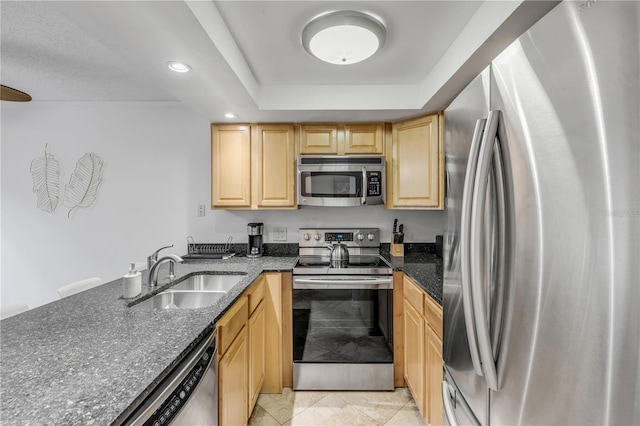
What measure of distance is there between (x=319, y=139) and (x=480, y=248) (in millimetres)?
2004

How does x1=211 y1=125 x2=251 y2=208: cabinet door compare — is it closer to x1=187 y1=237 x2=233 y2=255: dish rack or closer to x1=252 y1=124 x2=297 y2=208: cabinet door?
x1=252 y1=124 x2=297 y2=208: cabinet door

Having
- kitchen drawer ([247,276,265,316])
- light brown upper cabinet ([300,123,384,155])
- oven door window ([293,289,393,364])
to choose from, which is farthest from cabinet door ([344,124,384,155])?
kitchen drawer ([247,276,265,316])

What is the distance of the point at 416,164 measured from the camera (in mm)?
2395

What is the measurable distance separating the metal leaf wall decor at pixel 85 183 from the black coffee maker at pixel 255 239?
5.25ft

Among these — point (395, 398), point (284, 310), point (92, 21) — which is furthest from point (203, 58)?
point (395, 398)

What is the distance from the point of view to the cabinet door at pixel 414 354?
173 cm

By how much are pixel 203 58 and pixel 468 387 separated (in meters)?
1.79

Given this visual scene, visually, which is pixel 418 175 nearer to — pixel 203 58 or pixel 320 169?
pixel 320 169

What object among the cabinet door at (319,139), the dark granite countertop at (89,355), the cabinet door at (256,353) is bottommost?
the cabinet door at (256,353)

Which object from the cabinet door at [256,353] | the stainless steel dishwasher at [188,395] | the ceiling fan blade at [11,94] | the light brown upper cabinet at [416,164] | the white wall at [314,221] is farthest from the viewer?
the white wall at [314,221]

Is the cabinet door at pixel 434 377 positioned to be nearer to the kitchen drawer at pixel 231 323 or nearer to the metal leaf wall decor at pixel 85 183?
the kitchen drawer at pixel 231 323

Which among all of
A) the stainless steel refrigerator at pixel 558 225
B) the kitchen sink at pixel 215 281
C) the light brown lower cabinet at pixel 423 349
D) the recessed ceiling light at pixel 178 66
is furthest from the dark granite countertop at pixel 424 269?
the recessed ceiling light at pixel 178 66

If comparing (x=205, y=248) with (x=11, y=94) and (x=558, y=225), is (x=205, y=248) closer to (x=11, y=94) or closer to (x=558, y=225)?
(x=11, y=94)

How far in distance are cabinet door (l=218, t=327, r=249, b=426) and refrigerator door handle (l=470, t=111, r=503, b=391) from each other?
1109 mm
